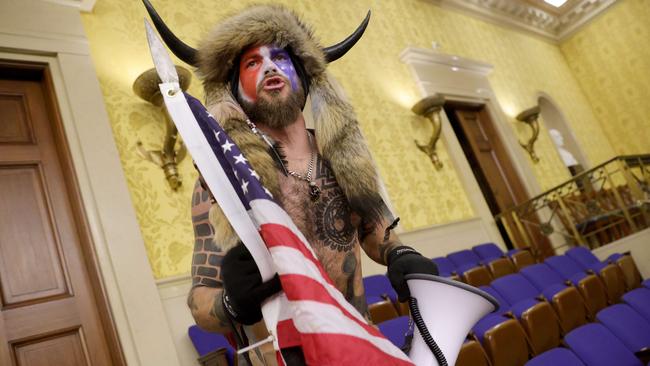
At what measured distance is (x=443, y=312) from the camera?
2.98ft

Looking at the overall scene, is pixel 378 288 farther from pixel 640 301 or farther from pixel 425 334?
pixel 425 334

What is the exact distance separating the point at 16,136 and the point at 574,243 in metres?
6.68

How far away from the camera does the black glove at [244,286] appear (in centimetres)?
80

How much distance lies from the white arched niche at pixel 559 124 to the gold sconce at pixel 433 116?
4476mm

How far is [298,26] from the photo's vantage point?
1.22m

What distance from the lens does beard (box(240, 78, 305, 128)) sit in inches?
42.9

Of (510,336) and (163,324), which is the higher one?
(163,324)

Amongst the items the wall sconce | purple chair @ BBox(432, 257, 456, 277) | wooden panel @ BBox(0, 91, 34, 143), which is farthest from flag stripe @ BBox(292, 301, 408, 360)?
the wall sconce

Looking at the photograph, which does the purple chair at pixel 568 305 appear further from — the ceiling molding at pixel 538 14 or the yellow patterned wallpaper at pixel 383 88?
the ceiling molding at pixel 538 14

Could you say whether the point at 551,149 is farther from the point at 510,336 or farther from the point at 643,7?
the point at 510,336

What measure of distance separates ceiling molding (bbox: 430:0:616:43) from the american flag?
8.49 meters

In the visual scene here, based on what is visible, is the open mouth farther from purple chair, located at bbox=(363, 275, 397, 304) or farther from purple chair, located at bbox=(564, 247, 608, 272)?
purple chair, located at bbox=(564, 247, 608, 272)

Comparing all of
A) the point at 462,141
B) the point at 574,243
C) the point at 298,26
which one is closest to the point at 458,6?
the point at 462,141

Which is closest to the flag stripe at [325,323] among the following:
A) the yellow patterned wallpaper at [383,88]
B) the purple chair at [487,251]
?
the yellow patterned wallpaper at [383,88]
